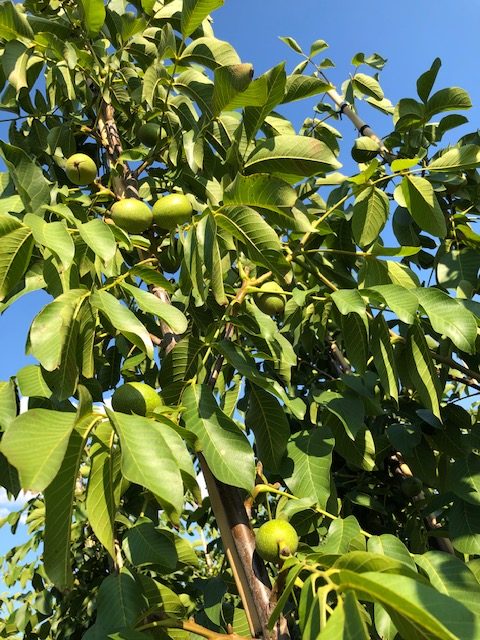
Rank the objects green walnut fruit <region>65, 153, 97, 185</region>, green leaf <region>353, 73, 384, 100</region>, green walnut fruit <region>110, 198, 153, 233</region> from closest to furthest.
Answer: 1. green walnut fruit <region>110, 198, 153, 233</region>
2. green walnut fruit <region>65, 153, 97, 185</region>
3. green leaf <region>353, 73, 384, 100</region>

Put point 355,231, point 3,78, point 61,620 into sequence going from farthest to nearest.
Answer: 1. point 61,620
2. point 3,78
3. point 355,231

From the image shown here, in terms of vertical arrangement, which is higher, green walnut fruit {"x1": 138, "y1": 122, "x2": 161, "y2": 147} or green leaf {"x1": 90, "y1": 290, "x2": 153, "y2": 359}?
green walnut fruit {"x1": 138, "y1": 122, "x2": 161, "y2": 147}

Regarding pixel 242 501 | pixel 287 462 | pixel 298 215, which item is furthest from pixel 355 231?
pixel 242 501

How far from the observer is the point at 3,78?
5.79 feet

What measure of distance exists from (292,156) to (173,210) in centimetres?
36

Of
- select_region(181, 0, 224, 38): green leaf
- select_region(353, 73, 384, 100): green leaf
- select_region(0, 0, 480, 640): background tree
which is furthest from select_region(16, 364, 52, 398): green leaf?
select_region(353, 73, 384, 100): green leaf

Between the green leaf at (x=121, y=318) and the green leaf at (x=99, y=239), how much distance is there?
0.10 m

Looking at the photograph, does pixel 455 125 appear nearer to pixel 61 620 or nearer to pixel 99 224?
pixel 99 224

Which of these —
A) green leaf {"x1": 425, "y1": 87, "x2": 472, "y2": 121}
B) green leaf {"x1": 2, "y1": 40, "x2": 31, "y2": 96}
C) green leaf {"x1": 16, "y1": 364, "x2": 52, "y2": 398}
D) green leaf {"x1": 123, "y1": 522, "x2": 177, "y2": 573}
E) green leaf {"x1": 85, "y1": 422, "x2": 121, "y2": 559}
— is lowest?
green leaf {"x1": 123, "y1": 522, "x2": 177, "y2": 573}

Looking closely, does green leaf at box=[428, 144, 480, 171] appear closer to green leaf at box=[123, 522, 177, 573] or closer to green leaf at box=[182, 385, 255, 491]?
green leaf at box=[182, 385, 255, 491]

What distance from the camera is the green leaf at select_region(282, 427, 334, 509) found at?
119 cm

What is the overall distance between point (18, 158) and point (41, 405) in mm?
523

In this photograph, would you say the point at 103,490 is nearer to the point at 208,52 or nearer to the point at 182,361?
the point at 182,361

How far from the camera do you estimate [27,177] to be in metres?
1.16
